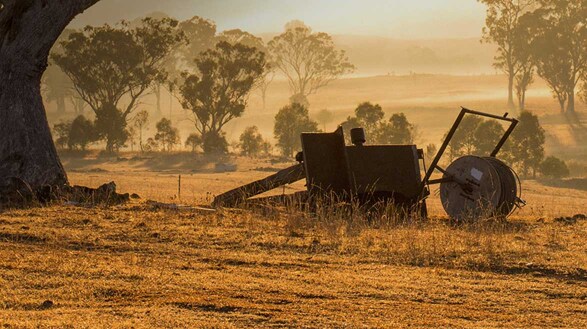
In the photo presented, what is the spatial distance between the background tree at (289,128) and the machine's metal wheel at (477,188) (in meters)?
41.5

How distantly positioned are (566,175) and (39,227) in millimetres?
39454

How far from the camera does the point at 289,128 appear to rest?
56.5 m

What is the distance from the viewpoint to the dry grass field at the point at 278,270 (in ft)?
23.2

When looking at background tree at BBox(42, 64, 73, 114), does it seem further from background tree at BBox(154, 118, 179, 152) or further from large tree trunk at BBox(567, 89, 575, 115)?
large tree trunk at BBox(567, 89, 575, 115)

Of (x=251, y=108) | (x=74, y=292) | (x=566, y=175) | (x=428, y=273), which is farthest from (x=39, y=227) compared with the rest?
(x=251, y=108)

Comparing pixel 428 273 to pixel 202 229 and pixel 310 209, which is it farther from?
pixel 310 209

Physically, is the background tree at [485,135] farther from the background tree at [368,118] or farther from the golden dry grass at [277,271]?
the golden dry grass at [277,271]

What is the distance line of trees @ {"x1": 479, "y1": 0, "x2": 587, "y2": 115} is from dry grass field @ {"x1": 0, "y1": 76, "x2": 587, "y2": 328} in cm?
6326

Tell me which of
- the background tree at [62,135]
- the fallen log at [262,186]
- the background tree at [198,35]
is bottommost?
the fallen log at [262,186]

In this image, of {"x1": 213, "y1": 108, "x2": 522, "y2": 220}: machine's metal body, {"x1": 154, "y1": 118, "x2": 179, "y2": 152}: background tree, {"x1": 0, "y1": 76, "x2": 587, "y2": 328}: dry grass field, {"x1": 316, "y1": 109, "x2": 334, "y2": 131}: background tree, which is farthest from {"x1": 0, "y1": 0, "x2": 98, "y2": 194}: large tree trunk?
{"x1": 316, "y1": 109, "x2": 334, "y2": 131}: background tree

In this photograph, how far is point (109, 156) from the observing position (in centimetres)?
5331

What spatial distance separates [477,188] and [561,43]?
213 feet

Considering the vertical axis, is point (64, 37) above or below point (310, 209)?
above

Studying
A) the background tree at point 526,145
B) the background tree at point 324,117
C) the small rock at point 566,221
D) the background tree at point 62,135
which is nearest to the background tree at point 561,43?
the background tree at point 324,117
